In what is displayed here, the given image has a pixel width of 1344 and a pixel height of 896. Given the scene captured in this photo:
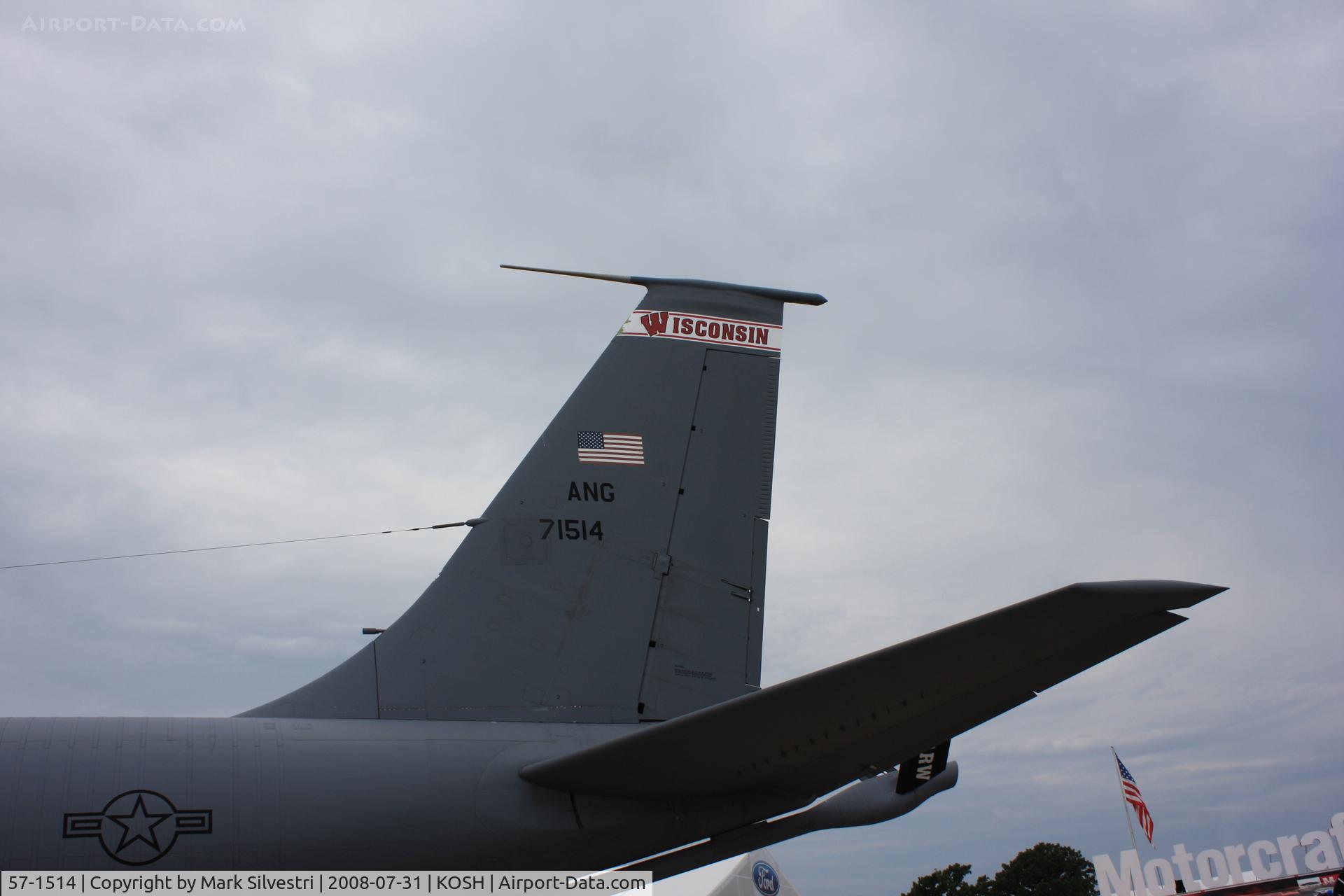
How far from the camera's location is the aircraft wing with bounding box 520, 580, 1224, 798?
13.9 feet

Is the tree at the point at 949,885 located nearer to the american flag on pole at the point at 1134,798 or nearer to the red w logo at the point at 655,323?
the american flag on pole at the point at 1134,798

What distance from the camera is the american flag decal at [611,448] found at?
7438 mm

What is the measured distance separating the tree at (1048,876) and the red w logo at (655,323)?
5145 cm

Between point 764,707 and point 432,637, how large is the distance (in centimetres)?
277

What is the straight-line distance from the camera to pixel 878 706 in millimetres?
4875

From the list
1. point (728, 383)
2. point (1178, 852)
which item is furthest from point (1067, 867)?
point (728, 383)

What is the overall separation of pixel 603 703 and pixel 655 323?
9.80 ft

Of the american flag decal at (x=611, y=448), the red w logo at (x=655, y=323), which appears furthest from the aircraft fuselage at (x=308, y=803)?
the red w logo at (x=655, y=323)

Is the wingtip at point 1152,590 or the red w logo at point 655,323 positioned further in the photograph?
the red w logo at point 655,323

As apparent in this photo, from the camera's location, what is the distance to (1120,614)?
4203mm
